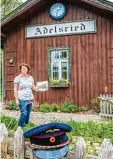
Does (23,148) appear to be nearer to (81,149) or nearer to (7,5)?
(81,149)

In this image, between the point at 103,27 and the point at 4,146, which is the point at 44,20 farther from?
the point at 4,146

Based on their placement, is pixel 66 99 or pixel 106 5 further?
pixel 66 99

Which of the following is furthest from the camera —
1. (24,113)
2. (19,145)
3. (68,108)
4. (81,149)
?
(68,108)

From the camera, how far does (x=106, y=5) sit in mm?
11906

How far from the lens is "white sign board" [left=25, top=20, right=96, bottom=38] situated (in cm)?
1287

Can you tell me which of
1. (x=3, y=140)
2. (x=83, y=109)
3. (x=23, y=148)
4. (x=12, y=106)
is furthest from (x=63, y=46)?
(x=23, y=148)

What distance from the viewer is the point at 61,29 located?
43.7 feet

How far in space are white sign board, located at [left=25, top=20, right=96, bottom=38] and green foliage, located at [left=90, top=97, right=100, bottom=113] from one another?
8.49ft

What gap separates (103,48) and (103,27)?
2.60ft

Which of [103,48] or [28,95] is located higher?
[103,48]

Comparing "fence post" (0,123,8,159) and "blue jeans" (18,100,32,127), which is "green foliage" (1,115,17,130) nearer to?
"blue jeans" (18,100,32,127)

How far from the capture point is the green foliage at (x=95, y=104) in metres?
12.3

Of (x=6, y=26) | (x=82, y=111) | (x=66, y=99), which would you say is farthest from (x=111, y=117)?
(x=6, y=26)

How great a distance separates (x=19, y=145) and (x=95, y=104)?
335 inches
